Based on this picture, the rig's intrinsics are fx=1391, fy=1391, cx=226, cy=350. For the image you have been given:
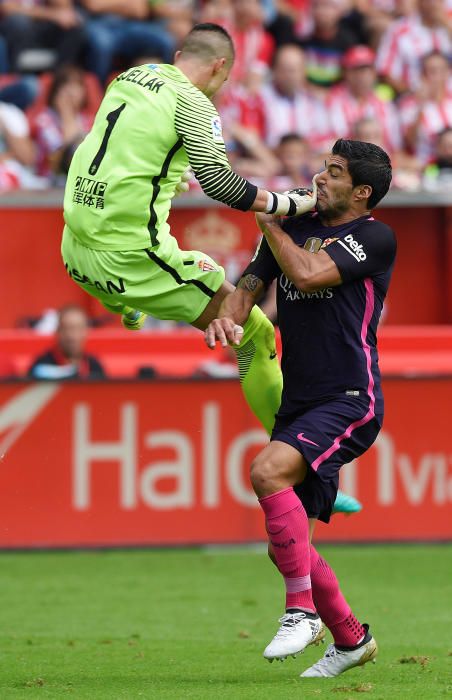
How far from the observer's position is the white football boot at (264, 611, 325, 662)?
6.14 meters

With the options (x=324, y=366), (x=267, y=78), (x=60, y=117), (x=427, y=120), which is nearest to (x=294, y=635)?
(x=324, y=366)

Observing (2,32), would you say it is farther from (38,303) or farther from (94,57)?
(38,303)

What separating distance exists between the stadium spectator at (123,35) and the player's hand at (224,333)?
955cm

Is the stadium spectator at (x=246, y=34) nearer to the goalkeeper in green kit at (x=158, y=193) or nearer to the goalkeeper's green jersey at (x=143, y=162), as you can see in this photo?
the goalkeeper in green kit at (x=158, y=193)

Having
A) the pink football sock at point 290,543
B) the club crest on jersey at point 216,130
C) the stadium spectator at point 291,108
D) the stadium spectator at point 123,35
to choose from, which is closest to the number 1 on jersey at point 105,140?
the club crest on jersey at point 216,130

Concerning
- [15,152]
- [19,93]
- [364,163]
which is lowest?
[364,163]

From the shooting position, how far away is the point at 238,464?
1170cm

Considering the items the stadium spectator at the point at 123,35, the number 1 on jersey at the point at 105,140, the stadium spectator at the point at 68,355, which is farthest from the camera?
the stadium spectator at the point at 123,35

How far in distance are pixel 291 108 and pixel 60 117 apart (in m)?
2.57

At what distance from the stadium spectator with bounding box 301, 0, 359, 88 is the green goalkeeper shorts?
9.30 metres

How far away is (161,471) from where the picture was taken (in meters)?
11.6

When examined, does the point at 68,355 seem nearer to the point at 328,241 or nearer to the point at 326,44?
the point at 326,44

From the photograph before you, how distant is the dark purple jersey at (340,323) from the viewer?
659cm

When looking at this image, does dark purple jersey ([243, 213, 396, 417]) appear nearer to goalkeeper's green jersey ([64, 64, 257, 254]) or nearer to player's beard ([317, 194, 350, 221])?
player's beard ([317, 194, 350, 221])
